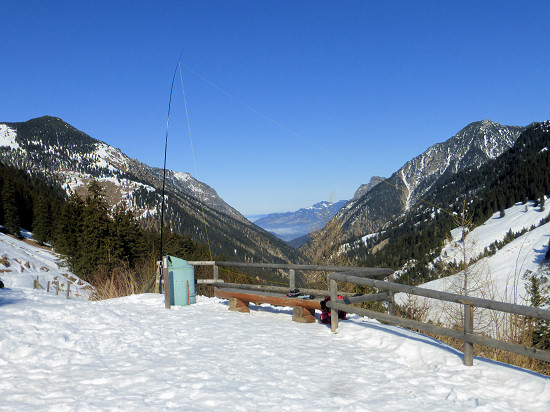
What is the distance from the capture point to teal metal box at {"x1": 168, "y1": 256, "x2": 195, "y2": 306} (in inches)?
433

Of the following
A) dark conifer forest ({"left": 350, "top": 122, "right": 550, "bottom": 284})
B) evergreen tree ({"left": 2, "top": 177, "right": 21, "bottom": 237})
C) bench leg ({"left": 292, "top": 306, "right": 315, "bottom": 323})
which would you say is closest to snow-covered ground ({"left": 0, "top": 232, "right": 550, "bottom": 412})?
bench leg ({"left": 292, "top": 306, "right": 315, "bottom": 323})

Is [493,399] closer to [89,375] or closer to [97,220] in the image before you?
[89,375]

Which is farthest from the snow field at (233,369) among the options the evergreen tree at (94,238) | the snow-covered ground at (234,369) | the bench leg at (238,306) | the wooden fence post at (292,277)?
the evergreen tree at (94,238)

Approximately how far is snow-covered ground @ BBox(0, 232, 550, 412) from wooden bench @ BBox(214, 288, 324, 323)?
30 cm

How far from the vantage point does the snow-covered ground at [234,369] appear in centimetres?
455

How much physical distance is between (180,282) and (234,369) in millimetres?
5681

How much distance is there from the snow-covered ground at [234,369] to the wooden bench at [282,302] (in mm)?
300

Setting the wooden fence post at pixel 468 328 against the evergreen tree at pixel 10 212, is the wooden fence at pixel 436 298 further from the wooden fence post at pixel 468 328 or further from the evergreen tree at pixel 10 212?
the evergreen tree at pixel 10 212

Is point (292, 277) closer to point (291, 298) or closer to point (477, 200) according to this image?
point (291, 298)

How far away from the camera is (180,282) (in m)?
11.1

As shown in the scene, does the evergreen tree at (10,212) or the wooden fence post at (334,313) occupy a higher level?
the evergreen tree at (10,212)

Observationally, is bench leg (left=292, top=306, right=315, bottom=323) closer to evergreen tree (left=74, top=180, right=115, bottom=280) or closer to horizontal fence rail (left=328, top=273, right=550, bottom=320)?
horizontal fence rail (left=328, top=273, right=550, bottom=320)

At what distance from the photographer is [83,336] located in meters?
6.98

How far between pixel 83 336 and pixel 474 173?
190 meters
